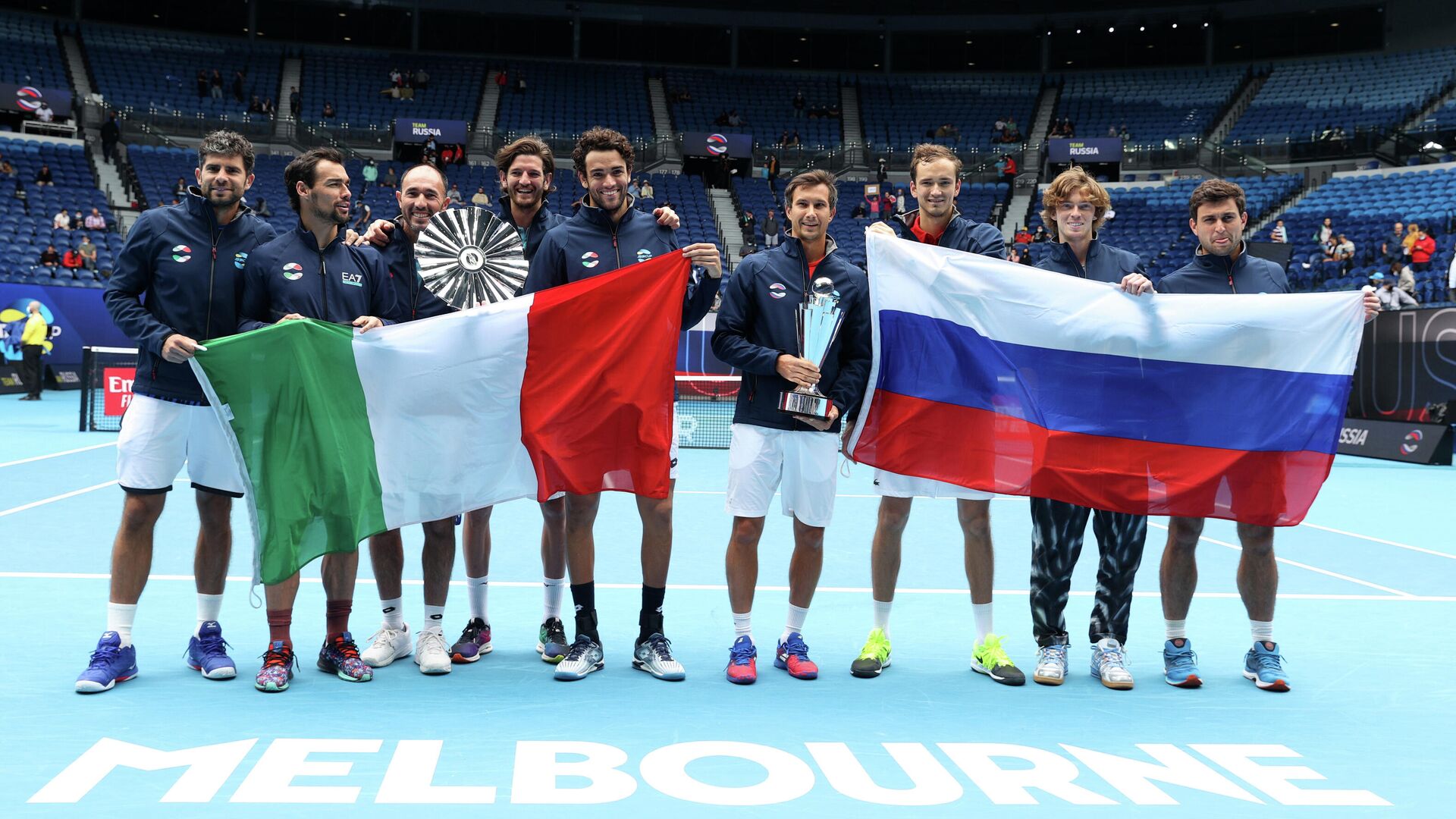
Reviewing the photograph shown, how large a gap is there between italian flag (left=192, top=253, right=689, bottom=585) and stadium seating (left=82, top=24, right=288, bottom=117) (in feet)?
116

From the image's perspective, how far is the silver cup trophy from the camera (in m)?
5.06

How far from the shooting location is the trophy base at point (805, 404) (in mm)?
5051

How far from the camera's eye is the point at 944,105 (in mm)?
41781

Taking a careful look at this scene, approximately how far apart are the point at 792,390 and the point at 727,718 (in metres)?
1.56

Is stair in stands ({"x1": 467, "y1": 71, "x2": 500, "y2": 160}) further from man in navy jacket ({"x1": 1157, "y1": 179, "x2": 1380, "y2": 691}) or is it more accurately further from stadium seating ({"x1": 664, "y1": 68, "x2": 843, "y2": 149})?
man in navy jacket ({"x1": 1157, "y1": 179, "x2": 1380, "y2": 691})

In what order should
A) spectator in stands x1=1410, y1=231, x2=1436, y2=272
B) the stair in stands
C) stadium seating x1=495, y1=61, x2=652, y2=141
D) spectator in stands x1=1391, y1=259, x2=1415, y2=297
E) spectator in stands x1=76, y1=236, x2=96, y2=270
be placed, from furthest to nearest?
stadium seating x1=495, y1=61, x2=652, y2=141, the stair in stands, spectator in stands x1=76, y1=236, x2=96, y2=270, spectator in stands x1=1410, y1=231, x2=1436, y2=272, spectator in stands x1=1391, y1=259, x2=1415, y2=297

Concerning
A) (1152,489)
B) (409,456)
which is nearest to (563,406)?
(409,456)

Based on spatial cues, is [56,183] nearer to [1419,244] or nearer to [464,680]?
[464,680]

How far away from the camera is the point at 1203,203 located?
17.8 feet

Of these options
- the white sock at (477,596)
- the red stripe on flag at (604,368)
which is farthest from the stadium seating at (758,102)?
the white sock at (477,596)

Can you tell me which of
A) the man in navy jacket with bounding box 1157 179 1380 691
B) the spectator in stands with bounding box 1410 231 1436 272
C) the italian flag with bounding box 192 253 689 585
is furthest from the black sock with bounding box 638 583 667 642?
the spectator in stands with bounding box 1410 231 1436 272

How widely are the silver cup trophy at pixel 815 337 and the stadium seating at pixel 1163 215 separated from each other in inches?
1020

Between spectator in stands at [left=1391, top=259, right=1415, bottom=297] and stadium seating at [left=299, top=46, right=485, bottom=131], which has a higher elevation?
stadium seating at [left=299, top=46, right=485, bottom=131]

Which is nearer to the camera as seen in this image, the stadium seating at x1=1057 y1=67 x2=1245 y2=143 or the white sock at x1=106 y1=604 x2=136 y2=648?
the white sock at x1=106 y1=604 x2=136 y2=648
